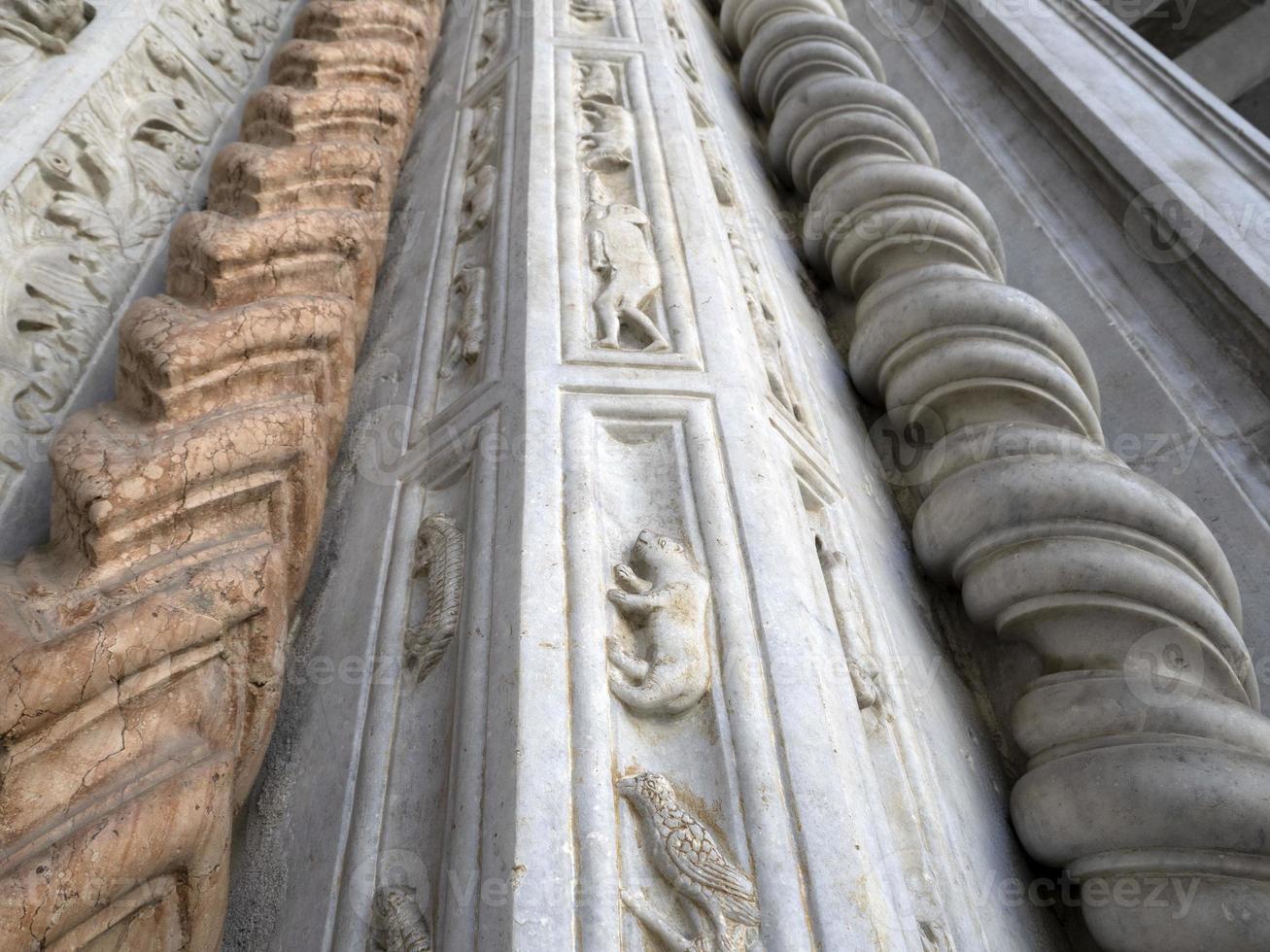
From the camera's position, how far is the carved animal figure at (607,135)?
2.05m

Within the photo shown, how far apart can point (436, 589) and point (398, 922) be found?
1.48 feet

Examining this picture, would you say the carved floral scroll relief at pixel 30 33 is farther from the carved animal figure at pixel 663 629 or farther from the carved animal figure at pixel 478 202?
the carved animal figure at pixel 663 629

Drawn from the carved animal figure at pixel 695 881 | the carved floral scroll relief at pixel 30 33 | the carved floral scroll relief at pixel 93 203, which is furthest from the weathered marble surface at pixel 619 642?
the carved floral scroll relief at pixel 30 33

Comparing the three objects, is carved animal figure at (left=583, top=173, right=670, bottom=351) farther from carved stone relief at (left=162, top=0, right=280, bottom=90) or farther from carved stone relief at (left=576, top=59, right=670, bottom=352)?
carved stone relief at (left=162, top=0, right=280, bottom=90)

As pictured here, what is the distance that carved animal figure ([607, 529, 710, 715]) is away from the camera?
110 cm

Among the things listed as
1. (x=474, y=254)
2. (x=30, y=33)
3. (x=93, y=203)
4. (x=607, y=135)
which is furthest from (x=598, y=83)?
(x=30, y=33)

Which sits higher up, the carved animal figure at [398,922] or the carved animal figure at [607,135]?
the carved animal figure at [607,135]

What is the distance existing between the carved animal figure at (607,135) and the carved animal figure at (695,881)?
145 centimetres

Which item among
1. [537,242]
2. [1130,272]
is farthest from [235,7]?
[1130,272]

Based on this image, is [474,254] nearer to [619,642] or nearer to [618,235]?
[618,235]

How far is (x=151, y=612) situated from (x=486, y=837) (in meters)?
0.57

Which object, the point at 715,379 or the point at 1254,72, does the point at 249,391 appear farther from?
the point at 1254,72

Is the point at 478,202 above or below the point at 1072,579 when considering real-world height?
above

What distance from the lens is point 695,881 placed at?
940 millimetres
